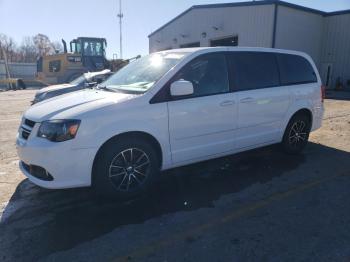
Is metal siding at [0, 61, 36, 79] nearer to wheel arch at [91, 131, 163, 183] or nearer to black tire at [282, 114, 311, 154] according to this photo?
black tire at [282, 114, 311, 154]

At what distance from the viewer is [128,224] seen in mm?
3229

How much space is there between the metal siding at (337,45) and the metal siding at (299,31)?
51 cm

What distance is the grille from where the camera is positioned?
3.53 meters

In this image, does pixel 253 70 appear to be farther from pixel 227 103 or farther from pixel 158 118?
pixel 158 118

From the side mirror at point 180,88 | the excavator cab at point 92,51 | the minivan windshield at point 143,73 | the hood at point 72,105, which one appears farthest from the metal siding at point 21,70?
the side mirror at point 180,88

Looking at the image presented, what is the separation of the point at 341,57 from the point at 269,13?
26.0 ft

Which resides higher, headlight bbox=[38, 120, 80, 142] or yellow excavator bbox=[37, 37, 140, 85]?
yellow excavator bbox=[37, 37, 140, 85]

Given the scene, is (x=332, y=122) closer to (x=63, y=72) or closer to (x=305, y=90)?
(x=305, y=90)

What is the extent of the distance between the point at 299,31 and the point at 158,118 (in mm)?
21467

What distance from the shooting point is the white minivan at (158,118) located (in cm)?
334

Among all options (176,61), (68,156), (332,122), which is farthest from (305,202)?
(332,122)

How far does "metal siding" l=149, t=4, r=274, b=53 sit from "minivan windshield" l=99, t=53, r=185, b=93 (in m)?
17.7

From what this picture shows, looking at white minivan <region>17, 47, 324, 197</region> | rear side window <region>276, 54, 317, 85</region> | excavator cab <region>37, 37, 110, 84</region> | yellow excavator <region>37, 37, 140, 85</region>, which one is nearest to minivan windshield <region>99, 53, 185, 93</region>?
white minivan <region>17, 47, 324, 197</region>

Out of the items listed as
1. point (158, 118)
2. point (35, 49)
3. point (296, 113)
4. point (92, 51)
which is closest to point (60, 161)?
point (158, 118)
